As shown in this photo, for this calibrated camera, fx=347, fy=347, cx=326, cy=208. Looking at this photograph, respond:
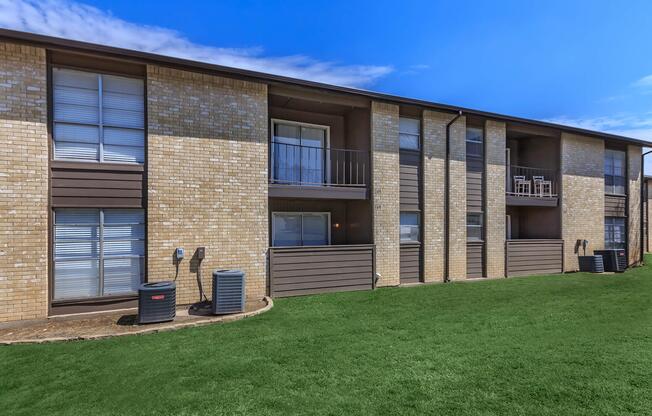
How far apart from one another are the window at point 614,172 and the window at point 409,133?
34.8 ft

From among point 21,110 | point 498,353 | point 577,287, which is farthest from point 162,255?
point 577,287

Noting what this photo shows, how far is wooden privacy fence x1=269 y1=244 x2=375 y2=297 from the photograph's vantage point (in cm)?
943

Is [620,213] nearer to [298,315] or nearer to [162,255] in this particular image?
[298,315]

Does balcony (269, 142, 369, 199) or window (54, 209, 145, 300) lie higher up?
balcony (269, 142, 369, 199)

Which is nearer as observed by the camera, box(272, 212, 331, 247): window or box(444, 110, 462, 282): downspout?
box(272, 212, 331, 247): window

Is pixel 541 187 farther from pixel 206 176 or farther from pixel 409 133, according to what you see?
pixel 206 176

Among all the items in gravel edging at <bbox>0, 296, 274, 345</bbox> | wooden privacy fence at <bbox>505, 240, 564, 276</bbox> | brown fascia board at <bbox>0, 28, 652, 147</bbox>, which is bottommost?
gravel edging at <bbox>0, 296, 274, 345</bbox>

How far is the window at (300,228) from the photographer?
1136 centimetres

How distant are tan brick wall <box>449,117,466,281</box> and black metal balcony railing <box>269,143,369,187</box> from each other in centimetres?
335

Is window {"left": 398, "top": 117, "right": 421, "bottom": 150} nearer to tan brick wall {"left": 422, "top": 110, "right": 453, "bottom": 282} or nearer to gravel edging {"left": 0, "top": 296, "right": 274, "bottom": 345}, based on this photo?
tan brick wall {"left": 422, "top": 110, "right": 453, "bottom": 282}

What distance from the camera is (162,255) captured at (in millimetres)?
8148

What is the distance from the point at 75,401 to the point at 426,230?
1005cm

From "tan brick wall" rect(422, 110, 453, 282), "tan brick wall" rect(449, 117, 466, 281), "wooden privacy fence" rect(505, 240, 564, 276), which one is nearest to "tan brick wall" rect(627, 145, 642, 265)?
"wooden privacy fence" rect(505, 240, 564, 276)

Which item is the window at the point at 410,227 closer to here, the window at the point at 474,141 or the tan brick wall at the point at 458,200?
the tan brick wall at the point at 458,200
